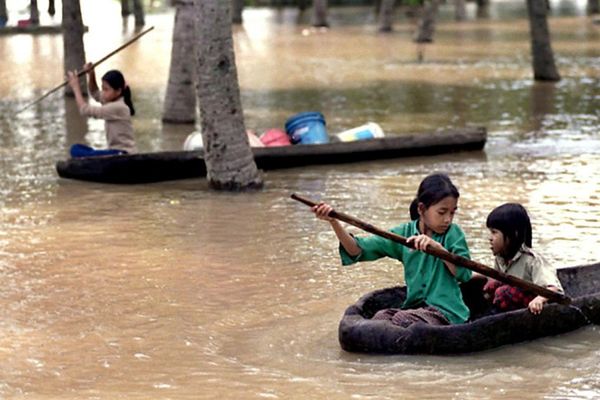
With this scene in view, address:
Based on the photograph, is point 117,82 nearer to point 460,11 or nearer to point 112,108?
point 112,108

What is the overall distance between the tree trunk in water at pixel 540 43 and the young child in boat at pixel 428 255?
1561cm

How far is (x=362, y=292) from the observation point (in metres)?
9.36

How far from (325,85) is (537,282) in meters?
16.9

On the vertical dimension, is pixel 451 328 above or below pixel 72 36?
above

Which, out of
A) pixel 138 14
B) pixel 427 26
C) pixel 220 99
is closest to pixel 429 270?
pixel 220 99

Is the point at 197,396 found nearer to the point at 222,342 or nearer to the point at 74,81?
the point at 222,342

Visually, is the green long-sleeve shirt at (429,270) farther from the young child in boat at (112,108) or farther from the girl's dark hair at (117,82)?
the girl's dark hair at (117,82)

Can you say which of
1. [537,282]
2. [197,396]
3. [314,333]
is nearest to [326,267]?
[314,333]

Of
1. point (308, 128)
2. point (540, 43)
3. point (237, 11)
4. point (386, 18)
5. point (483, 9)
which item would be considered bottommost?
point (483, 9)

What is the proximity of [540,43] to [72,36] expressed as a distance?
8.26 m

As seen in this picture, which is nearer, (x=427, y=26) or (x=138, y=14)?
(x=427, y=26)

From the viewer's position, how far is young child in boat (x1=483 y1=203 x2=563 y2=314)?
789cm

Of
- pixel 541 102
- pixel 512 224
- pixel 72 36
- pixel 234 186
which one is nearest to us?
pixel 512 224

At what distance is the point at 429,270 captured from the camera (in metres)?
7.82
